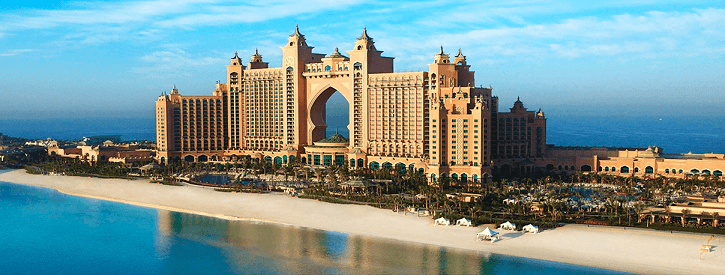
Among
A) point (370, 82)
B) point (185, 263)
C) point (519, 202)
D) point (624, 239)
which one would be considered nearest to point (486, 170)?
point (519, 202)

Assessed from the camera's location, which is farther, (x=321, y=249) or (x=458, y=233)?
(x=458, y=233)

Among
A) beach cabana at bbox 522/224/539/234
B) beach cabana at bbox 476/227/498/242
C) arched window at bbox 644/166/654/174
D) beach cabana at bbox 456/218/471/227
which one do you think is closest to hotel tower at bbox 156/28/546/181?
arched window at bbox 644/166/654/174

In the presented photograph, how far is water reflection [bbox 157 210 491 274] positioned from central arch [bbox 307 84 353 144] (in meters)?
48.5

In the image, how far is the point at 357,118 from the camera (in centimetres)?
11694

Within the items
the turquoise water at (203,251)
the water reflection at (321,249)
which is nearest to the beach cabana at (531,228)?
the turquoise water at (203,251)

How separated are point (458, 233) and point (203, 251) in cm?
2221

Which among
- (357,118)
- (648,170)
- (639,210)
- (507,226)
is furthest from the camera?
(357,118)

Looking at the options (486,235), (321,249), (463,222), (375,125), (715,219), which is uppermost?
(375,125)

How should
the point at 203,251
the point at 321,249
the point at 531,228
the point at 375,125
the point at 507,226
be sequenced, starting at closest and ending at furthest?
the point at 321,249 < the point at 203,251 < the point at 531,228 < the point at 507,226 < the point at 375,125

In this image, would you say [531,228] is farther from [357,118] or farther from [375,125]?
[357,118]

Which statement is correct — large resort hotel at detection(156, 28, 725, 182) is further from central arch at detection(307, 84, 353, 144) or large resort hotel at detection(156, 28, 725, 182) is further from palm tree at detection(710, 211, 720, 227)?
palm tree at detection(710, 211, 720, 227)

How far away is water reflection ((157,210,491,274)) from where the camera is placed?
56750mm

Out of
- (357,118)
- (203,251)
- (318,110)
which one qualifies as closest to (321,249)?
(203,251)

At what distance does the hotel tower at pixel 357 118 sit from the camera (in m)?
97.0
